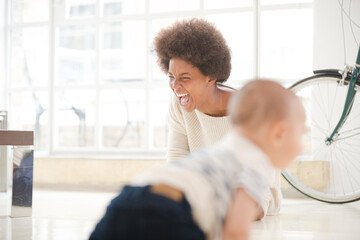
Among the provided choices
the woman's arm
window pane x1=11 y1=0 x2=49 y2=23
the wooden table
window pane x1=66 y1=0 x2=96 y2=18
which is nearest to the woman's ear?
the woman's arm

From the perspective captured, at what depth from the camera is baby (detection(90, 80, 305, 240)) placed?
0.97m

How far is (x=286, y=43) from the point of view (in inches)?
142

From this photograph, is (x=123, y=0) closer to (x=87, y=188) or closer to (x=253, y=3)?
(x=253, y=3)

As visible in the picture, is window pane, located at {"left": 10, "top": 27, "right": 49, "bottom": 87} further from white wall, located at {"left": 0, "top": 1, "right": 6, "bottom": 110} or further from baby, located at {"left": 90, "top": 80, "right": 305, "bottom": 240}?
baby, located at {"left": 90, "top": 80, "right": 305, "bottom": 240}

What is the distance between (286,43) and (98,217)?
1879 mm

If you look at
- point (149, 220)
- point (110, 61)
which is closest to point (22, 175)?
point (149, 220)

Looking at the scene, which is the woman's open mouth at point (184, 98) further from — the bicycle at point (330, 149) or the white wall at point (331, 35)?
the white wall at point (331, 35)

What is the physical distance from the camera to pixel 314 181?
10.8 ft

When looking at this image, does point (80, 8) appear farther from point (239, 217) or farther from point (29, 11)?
point (239, 217)

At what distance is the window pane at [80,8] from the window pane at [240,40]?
42.2 inches

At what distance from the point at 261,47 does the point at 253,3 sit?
1.02 feet

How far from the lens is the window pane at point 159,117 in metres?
3.94

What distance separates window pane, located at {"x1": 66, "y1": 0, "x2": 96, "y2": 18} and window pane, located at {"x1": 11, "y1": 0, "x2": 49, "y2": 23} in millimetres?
205

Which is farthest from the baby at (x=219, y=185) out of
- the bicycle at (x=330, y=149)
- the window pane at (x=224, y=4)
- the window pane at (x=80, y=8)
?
the window pane at (x=80, y=8)
